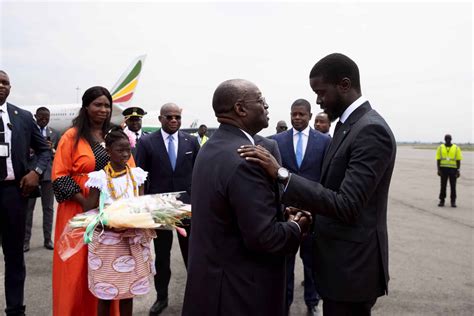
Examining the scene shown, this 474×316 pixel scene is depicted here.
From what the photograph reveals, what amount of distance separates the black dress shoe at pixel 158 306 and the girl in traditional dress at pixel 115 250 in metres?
0.96

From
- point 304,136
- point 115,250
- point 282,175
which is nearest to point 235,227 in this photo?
point 282,175

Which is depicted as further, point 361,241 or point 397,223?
point 397,223

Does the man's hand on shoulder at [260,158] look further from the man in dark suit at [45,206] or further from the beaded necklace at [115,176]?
the man in dark suit at [45,206]

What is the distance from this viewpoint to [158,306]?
12.8 ft

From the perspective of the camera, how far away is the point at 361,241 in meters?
1.99

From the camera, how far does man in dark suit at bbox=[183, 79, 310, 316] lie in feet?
5.84

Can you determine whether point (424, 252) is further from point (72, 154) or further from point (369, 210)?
point (72, 154)

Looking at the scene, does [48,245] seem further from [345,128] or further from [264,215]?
[345,128]

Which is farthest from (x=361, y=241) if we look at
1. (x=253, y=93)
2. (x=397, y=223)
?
(x=397, y=223)

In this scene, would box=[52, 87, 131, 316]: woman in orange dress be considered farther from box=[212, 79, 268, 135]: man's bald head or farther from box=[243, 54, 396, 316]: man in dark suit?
box=[243, 54, 396, 316]: man in dark suit

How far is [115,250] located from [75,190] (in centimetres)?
60

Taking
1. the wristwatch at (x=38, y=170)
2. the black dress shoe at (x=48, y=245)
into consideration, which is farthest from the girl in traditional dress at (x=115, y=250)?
the black dress shoe at (x=48, y=245)

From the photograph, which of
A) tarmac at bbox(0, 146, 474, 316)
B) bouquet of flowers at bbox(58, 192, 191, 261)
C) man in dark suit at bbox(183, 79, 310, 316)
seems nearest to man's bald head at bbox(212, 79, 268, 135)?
man in dark suit at bbox(183, 79, 310, 316)

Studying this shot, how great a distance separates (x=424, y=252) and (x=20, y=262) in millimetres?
5827
